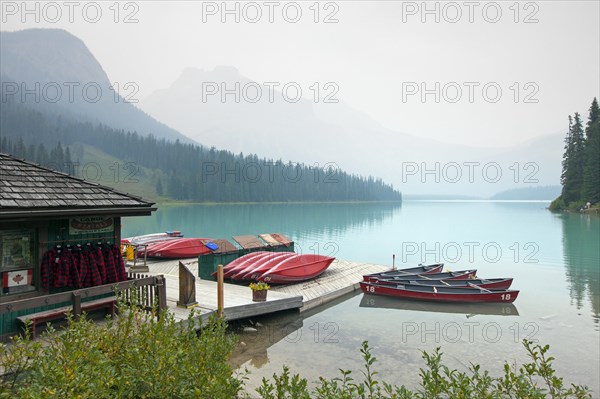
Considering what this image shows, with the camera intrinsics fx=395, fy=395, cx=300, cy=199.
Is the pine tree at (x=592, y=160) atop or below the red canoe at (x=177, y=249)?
atop

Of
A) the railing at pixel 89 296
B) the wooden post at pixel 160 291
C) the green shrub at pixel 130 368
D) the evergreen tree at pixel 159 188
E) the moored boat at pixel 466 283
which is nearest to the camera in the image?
the green shrub at pixel 130 368

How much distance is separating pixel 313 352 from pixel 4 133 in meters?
233

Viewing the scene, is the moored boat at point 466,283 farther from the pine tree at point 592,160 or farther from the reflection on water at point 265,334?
the pine tree at point 592,160

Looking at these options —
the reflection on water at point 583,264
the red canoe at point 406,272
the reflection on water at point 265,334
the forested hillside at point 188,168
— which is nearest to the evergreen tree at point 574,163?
the reflection on water at point 583,264

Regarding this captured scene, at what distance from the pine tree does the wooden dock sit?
255 feet

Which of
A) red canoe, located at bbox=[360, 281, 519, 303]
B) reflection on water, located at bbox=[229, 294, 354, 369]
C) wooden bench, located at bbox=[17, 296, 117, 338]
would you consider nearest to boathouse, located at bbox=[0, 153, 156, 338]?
wooden bench, located at bbox=[17, 296, 117, 338]

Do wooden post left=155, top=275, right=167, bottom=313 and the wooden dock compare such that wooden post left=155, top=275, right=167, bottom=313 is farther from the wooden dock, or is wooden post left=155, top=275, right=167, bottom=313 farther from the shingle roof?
the shingle roof

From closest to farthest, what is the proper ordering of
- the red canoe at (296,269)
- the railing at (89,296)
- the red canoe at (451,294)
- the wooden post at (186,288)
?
the railing at (89,296) < the wooden post at (186,288) < the red canoe at (451,294) < the red canoe at (296,269)

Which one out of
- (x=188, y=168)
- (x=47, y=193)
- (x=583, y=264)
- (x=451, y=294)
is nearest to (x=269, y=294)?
(x=451, y=294)

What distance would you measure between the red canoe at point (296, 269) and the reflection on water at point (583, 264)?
494 inches

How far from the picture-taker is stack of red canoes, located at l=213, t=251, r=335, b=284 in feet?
60.8

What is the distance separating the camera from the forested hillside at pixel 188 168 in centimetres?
15275

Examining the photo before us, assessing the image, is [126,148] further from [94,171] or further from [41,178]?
[41,178]

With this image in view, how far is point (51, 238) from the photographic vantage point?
10.2 m
